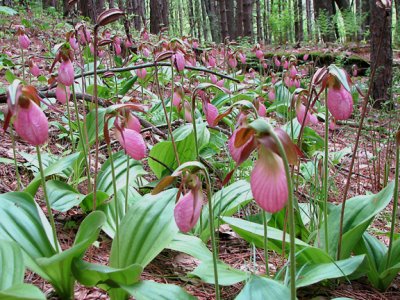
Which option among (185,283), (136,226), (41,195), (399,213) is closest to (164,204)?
(136,226)

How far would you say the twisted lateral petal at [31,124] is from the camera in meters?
1.22

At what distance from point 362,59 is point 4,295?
310 inches

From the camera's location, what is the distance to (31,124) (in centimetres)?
123

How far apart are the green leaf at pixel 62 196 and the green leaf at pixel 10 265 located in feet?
2.33

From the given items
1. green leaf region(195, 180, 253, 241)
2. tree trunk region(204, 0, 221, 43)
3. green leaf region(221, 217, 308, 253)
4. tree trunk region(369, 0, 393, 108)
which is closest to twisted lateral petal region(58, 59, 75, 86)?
green leaf region(195, 180, 253, 241)

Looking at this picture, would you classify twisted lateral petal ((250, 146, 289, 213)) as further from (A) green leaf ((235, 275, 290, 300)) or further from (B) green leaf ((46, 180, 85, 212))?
(B) green leaf ((46, 180, 85, 212))

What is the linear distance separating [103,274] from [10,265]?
0.28m

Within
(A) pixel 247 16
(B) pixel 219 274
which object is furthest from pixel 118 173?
(A) pixel 247 16

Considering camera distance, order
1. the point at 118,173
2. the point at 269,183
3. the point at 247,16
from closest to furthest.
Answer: the point at 269,183 < the point at 118,173 < the point at 247,16

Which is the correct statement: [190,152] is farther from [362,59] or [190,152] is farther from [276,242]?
[362,59]

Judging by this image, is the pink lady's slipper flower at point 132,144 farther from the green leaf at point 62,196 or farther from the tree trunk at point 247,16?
the tree trunk at point 247,16

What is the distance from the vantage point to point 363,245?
180cm

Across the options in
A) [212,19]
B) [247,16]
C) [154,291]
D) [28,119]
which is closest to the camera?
[28,119]

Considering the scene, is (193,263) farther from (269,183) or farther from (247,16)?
(247,16)
